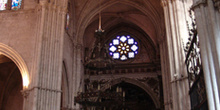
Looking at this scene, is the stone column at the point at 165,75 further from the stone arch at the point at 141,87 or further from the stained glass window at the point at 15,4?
the stained glass window at the point at 15,4

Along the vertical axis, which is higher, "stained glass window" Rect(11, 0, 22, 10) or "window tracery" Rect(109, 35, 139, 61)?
"stained glass window" Rect(11, 0, 22, 10)

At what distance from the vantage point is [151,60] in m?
22.1

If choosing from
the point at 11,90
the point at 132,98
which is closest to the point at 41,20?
the point at 11,90

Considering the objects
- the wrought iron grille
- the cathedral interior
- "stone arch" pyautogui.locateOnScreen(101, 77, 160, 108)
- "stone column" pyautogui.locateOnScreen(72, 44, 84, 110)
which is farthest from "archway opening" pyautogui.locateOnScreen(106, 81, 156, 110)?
the wrought iron grille

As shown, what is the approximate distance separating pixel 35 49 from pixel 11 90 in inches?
256

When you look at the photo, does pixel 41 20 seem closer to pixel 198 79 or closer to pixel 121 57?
pixel 198 79

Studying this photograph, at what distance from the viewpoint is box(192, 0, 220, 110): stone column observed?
5.85 m

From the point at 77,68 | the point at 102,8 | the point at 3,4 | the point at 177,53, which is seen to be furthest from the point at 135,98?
the point at 3,4

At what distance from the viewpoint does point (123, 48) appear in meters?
23.3

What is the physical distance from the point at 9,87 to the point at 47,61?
663 cm

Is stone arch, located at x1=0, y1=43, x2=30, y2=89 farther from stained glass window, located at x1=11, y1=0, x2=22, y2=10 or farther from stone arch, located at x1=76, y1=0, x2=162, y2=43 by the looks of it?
stone arch, located at x1=76, y1=0, x2=162, y2=43

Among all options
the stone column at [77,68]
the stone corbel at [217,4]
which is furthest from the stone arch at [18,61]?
the stone corbel at [217,4]

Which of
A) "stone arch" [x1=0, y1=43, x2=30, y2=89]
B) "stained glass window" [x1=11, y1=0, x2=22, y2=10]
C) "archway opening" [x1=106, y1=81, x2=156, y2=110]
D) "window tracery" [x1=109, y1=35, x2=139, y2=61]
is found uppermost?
"stained glass window" [x1=11, y1=0, x2=22, y2=10]

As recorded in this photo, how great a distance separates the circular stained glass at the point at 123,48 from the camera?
23097mm
